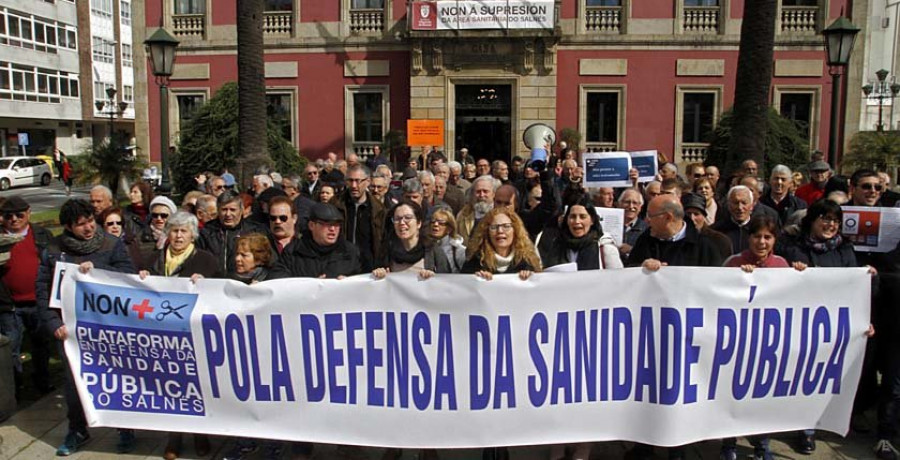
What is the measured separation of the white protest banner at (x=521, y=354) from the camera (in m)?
4.45

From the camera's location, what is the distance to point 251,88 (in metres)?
14.0

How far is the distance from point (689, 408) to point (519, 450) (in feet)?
3.89

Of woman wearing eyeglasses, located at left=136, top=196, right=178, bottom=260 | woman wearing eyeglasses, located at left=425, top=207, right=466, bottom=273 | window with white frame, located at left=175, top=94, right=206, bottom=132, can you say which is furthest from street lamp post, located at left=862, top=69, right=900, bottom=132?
window with white frame, located at left=175, top=94, right=206, bottom=132

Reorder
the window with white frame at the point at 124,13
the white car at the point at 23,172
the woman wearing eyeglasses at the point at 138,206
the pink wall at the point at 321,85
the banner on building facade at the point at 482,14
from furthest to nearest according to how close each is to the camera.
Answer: the window with white frame at the point at 124,13
the white car at the point at 23,172
the pink wall at the point at 321,85
the banner on building facade at the point at 482,14
the woman wearing eyeglasses at the point at 138,206

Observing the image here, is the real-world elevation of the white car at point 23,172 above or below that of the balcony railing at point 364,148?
below

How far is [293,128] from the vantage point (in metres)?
25.4

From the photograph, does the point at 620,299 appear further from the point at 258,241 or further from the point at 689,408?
the point at 258,241

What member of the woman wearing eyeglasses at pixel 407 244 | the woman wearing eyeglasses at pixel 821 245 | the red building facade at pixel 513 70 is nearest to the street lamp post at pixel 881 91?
the red building facade at pixel 513 70

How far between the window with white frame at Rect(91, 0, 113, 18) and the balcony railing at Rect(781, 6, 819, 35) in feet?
165

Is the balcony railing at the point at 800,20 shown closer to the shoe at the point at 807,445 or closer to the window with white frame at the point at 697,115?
the window with white frame at the point at 697,115

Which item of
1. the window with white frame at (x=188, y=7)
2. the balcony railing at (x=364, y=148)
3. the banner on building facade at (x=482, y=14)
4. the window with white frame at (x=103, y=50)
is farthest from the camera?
the window with white frame at (x=103, y=50)

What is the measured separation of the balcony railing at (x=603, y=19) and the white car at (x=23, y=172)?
29.2 meters

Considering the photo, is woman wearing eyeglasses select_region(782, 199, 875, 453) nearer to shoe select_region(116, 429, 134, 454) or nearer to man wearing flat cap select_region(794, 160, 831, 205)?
man wearing flat cap select_region(794, 160, 831, 205)

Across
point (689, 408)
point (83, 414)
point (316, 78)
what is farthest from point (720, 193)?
point (316, 78)
